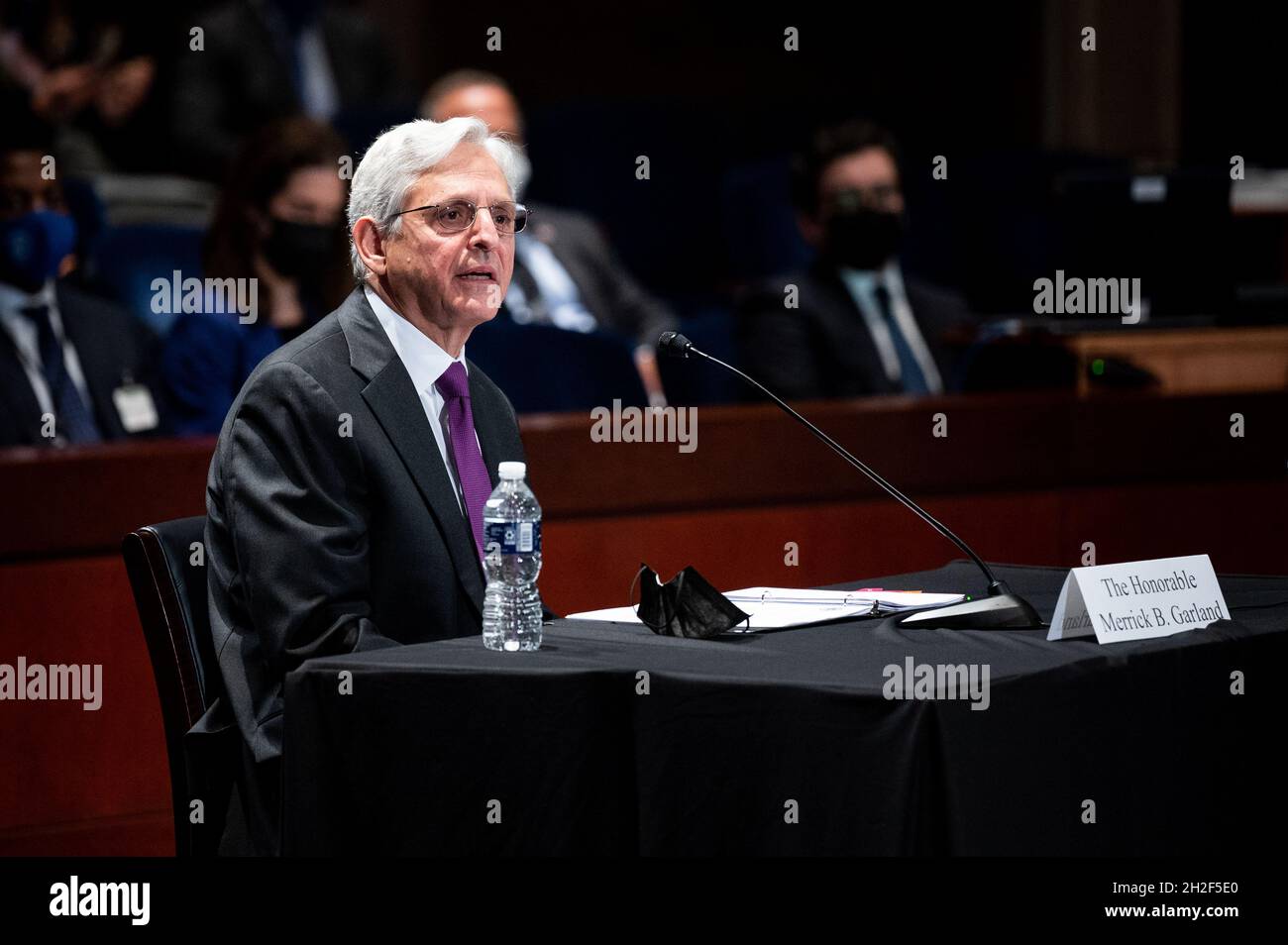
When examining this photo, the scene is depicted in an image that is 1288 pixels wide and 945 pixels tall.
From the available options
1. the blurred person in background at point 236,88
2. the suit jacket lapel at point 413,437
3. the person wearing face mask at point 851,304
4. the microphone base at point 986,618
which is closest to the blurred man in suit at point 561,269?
the blurred person in background at point 236,88

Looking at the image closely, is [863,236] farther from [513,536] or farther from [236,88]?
[513,536]

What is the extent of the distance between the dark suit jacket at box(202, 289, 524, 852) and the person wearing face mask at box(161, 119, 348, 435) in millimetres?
1842

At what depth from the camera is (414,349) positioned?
8.29 ft

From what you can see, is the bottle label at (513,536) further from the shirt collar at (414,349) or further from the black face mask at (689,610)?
the shirt collar at (414,349)

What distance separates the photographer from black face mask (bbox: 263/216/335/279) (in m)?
4.33

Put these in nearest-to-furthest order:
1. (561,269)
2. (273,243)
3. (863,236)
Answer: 1. (273,243)
2. (863,236)
3. (561,269)

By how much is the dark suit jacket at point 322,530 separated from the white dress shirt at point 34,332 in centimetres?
186

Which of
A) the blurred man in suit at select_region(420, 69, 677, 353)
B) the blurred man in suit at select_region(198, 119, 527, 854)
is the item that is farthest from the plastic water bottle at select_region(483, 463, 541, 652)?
the blurred man in suit at select_region(420, 69, 677, 353)

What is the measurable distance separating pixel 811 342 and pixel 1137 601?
2563 millimetres

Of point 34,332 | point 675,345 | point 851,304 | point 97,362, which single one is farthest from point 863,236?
point 675,345

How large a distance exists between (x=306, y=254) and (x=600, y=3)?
3.54 m

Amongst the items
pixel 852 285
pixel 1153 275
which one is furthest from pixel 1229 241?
pixel 852 285

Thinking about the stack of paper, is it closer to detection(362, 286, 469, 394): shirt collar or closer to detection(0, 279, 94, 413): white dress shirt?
detection(362, 286, 469, 394): shirt collar

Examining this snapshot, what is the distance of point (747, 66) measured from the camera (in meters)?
7.66
